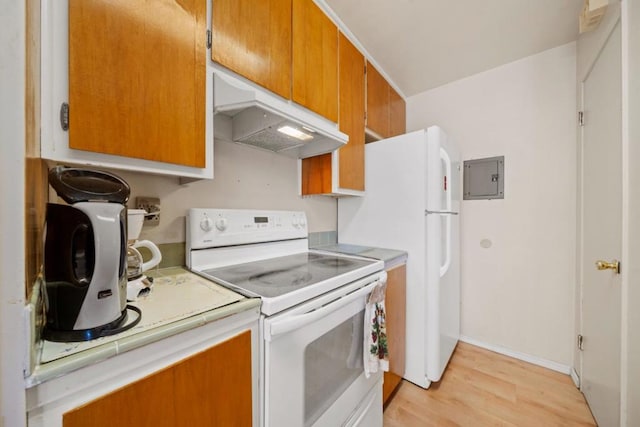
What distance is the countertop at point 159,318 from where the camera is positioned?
0.43 m

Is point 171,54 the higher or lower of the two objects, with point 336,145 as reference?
higher

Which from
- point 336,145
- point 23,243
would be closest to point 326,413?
point 23,243

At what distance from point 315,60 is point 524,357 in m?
2.73

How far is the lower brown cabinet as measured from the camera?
48cm

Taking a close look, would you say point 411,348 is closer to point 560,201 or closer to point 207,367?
point 207,367

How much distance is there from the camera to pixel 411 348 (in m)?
1.64

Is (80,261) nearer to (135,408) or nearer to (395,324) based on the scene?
(135,408)

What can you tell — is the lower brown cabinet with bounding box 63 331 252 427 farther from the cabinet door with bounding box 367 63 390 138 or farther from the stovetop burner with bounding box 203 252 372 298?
the cabinet door with bounding box 367 63 390 138

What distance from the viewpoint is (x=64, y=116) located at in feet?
2.04

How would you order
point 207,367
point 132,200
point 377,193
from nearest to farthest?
point 207,367, point 132,200, point 377,193

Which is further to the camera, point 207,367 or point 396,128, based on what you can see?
point 396,128

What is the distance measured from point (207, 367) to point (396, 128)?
92.9 inches

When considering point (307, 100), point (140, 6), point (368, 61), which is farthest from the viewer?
point (368, 61)

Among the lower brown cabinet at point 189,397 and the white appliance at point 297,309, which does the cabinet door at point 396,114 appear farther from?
the lower brown cabinet at point 189,397
